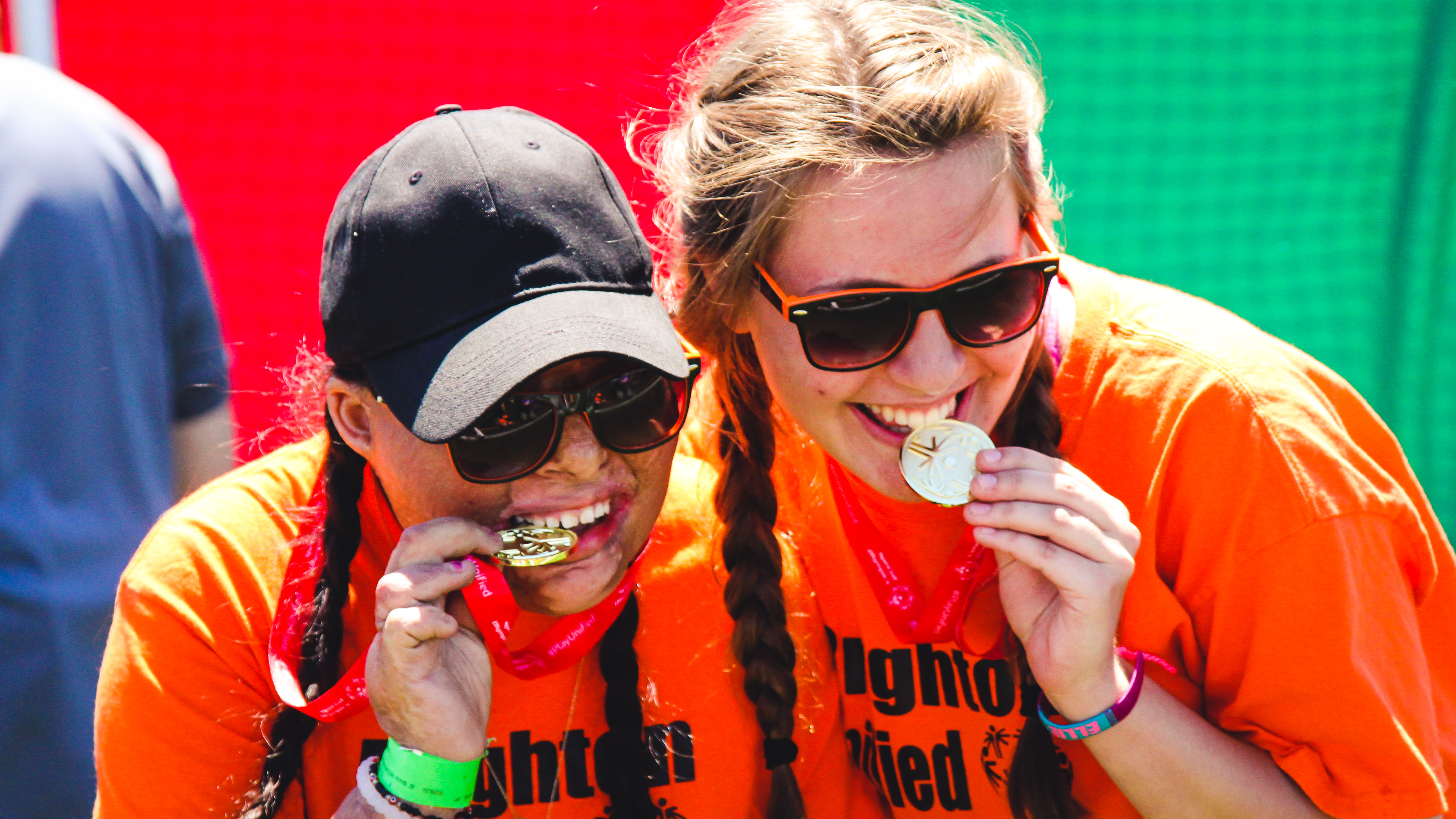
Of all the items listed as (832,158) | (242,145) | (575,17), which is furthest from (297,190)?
(832,158)

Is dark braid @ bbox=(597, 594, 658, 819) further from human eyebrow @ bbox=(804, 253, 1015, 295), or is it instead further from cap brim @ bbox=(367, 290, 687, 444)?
human eyebrow @ bbox=(804, 253, 1015, 295)

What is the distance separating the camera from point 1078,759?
2.17m

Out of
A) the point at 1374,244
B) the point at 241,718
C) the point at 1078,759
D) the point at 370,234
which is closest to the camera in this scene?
the point at 370,234

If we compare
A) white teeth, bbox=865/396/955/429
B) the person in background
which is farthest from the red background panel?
white teeth, bbox=865/396/955/429

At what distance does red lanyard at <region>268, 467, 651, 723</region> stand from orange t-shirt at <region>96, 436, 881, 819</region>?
0.04 metres

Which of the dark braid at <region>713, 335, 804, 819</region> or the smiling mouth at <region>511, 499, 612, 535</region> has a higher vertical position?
the smiling mouth at <region>511, 499, 612, 535</region>

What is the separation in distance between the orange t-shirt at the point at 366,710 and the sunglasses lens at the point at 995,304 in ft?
2.40

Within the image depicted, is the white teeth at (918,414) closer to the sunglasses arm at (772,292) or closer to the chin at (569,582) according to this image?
the sunglasses arm at (772,292)

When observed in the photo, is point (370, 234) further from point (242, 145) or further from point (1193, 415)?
point (242, 145)

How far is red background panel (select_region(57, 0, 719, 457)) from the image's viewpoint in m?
4.39

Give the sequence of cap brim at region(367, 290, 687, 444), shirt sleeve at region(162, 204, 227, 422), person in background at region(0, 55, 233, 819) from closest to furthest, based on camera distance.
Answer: cap brim at region(367, 290, 687, 444)
person in background at region(0, 55, 233, 819)
shirt sleeve at region(162, 204, 227, 422)

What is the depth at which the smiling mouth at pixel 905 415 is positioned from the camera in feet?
6.87

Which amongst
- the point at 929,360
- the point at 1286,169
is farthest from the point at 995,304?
the point at 1286,169

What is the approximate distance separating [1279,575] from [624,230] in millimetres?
1311
